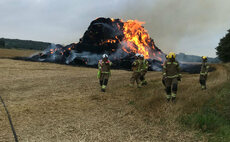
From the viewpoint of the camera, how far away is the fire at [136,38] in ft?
94.6

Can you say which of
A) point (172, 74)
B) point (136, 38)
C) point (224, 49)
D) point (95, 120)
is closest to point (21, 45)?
point (136, 38)

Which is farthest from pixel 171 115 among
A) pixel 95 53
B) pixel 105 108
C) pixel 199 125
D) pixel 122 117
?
pixel 95 53

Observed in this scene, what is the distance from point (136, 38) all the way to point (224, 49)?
23.5 meters

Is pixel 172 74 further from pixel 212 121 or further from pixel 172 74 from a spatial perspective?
pixel 212 121

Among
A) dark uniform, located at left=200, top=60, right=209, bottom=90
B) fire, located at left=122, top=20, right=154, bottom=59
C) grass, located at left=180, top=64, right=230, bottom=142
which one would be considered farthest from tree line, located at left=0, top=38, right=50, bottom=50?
grass, located at left=180, top=64, right=230, bottom=142

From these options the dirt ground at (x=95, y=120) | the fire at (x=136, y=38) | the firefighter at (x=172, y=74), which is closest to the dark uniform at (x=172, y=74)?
the firefighter at (x=172, y=74)

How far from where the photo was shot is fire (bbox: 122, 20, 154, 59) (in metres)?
28.8

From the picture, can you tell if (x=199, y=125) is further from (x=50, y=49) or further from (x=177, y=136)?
(x=50, y=49)

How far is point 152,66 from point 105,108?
21.6 m

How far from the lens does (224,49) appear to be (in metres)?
42.8

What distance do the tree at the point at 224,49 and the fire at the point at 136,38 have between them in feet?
68.3

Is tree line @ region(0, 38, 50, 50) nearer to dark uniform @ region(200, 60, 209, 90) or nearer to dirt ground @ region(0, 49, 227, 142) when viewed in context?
dirt ground @ region(0, 49, 227, 142)

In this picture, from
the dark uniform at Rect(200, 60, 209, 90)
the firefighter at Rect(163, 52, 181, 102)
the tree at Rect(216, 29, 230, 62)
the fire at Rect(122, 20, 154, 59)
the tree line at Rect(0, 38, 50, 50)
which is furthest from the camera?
the tree line at Rect(0, 38, 50, 50)

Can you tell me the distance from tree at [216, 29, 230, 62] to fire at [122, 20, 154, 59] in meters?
20.8
